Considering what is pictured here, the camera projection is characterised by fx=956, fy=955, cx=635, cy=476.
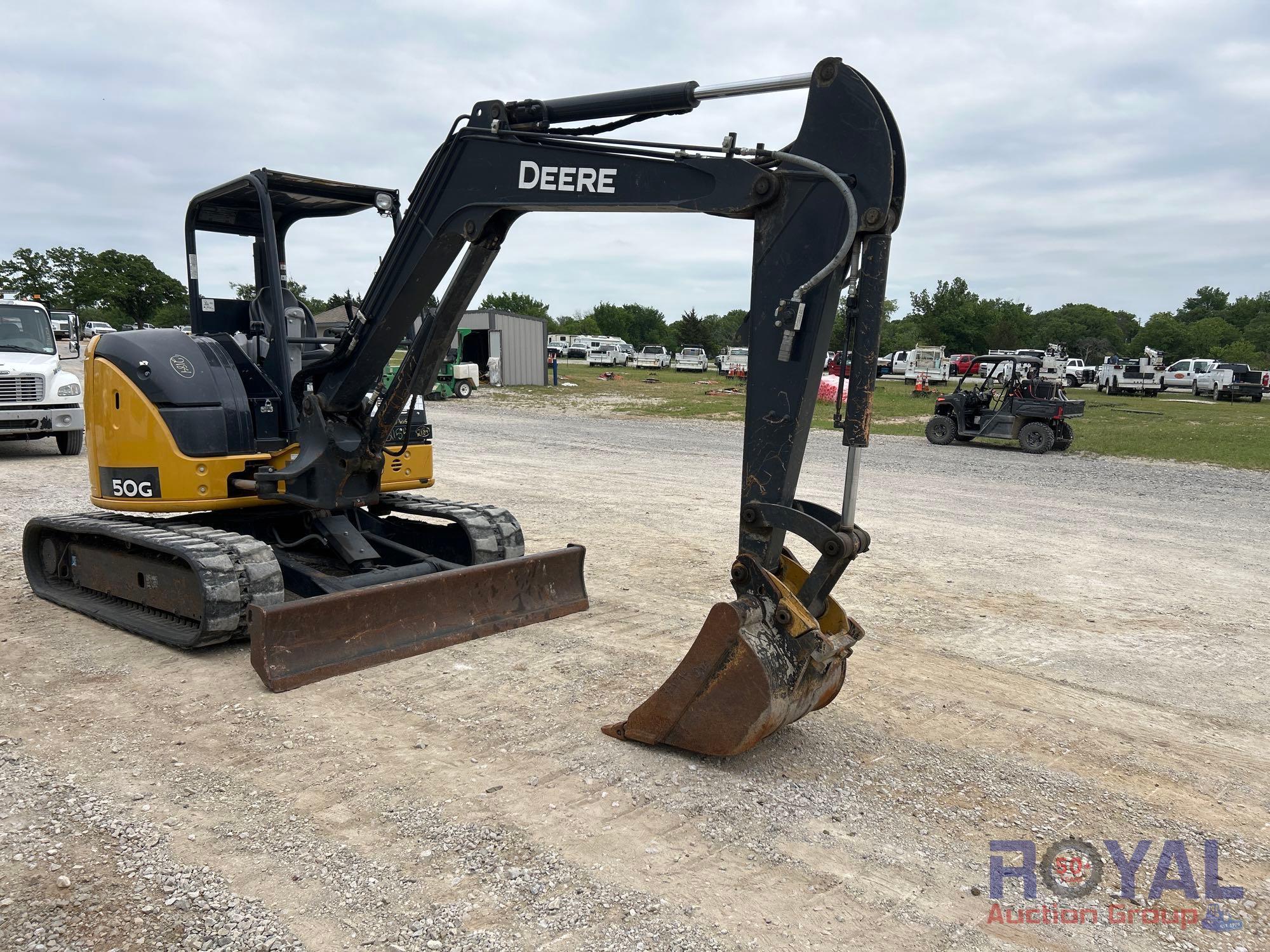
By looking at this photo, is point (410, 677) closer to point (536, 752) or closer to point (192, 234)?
point (536, 752)

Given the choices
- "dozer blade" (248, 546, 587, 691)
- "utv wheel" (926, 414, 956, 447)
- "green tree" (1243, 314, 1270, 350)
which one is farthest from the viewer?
"green tree" (1243, 314, 1270, 350)

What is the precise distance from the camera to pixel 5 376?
1420 centimetres

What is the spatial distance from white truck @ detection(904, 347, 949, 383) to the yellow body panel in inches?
1704

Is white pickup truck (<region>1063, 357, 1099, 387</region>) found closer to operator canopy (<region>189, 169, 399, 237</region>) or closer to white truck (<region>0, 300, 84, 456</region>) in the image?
white truck (<region>0, 300, 84, 456</region>)

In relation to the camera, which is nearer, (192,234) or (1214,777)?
(1214,777)

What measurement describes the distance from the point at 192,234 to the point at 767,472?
5.00 m

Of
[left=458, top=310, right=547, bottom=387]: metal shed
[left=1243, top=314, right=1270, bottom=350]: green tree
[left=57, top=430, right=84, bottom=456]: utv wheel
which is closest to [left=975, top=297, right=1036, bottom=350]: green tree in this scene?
[left=1243, top=314, right=1270, bottom=350]: green tree

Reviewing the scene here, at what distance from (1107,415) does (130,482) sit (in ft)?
95.5

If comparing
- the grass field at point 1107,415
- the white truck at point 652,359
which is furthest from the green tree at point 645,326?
the grass field at point 1107,415

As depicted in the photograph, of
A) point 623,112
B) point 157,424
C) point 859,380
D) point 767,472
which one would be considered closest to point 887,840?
point 767,472

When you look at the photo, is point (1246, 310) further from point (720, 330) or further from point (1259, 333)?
point (720, 330)

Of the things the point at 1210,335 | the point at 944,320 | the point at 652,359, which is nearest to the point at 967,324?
the point at 944,320

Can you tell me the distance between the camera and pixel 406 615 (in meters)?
5.93

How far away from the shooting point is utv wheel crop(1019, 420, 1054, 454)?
63.1ft
